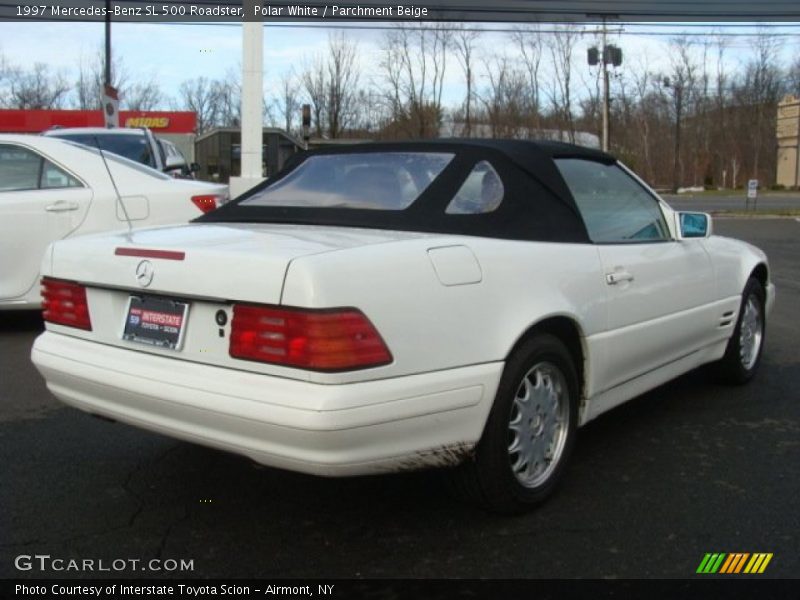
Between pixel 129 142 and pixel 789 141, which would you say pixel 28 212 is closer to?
pixel 129 142

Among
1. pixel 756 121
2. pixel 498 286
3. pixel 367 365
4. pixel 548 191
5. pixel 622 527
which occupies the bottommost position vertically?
pixel 622 527

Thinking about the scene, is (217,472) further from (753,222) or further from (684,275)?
(753,222)

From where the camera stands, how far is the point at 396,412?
8.38ft

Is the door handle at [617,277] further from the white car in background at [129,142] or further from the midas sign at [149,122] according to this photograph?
the midas sign at [149,122]

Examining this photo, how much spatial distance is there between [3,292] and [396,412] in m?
4.91

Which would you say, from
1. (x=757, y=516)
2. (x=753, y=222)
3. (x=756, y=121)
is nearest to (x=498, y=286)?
(x=757, y=516)

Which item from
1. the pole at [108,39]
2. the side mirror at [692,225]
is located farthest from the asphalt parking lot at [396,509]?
the pole at [108,39]

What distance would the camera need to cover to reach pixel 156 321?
287 centimetres

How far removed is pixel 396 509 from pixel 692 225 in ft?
7.72

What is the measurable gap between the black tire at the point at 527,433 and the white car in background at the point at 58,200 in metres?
4.41

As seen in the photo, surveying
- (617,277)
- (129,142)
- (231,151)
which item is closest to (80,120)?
(231,151)

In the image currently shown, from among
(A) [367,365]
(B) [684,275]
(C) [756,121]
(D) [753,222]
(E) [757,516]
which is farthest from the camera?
(C) [756,121]

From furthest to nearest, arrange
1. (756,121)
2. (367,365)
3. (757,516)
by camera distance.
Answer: (756,121)
(757,516)
(367,365)

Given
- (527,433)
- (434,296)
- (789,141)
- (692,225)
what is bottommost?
(527,433)
